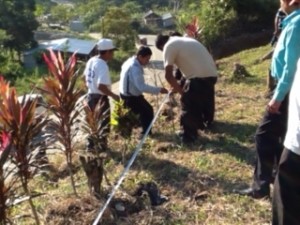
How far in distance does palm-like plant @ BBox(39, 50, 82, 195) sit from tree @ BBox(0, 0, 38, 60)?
1445 inches

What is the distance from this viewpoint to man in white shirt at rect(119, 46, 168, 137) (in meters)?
5.73

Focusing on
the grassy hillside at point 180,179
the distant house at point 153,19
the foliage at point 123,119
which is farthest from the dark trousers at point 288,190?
the distant house at point 153,19

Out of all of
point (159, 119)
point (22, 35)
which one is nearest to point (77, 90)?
point (159, 119)

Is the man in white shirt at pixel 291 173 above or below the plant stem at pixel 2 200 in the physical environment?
above

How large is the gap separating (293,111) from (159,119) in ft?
14.4

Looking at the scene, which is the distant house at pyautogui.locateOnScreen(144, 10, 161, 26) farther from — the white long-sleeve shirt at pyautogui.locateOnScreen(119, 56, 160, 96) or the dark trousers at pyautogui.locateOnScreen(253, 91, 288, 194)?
the dark trousers at pyautogui.locateOnScreen(253, 91, 288, 194)

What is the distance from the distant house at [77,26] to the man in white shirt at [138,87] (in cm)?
6159

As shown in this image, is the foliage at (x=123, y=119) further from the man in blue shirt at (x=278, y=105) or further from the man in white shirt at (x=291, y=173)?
the man in white shirt at (x=291, y=173)

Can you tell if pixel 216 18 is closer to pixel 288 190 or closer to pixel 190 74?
pixel 190 74

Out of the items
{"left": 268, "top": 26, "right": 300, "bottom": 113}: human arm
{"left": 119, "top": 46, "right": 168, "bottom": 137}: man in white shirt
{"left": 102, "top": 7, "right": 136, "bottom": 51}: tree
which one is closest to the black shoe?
{"left": 268, "top": 26, "right": 300, "bottom": 113}: human arm

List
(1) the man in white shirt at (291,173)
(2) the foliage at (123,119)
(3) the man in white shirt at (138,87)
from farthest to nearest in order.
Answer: (3) the man in white shirt at (138,87)
(2) the foliage at (123,119)
(1) the man in white shirt at (291,173)

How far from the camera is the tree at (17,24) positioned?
40.8m

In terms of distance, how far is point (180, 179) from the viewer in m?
4.70

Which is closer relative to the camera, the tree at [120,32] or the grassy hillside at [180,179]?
the grassy hillside at [180,179]
